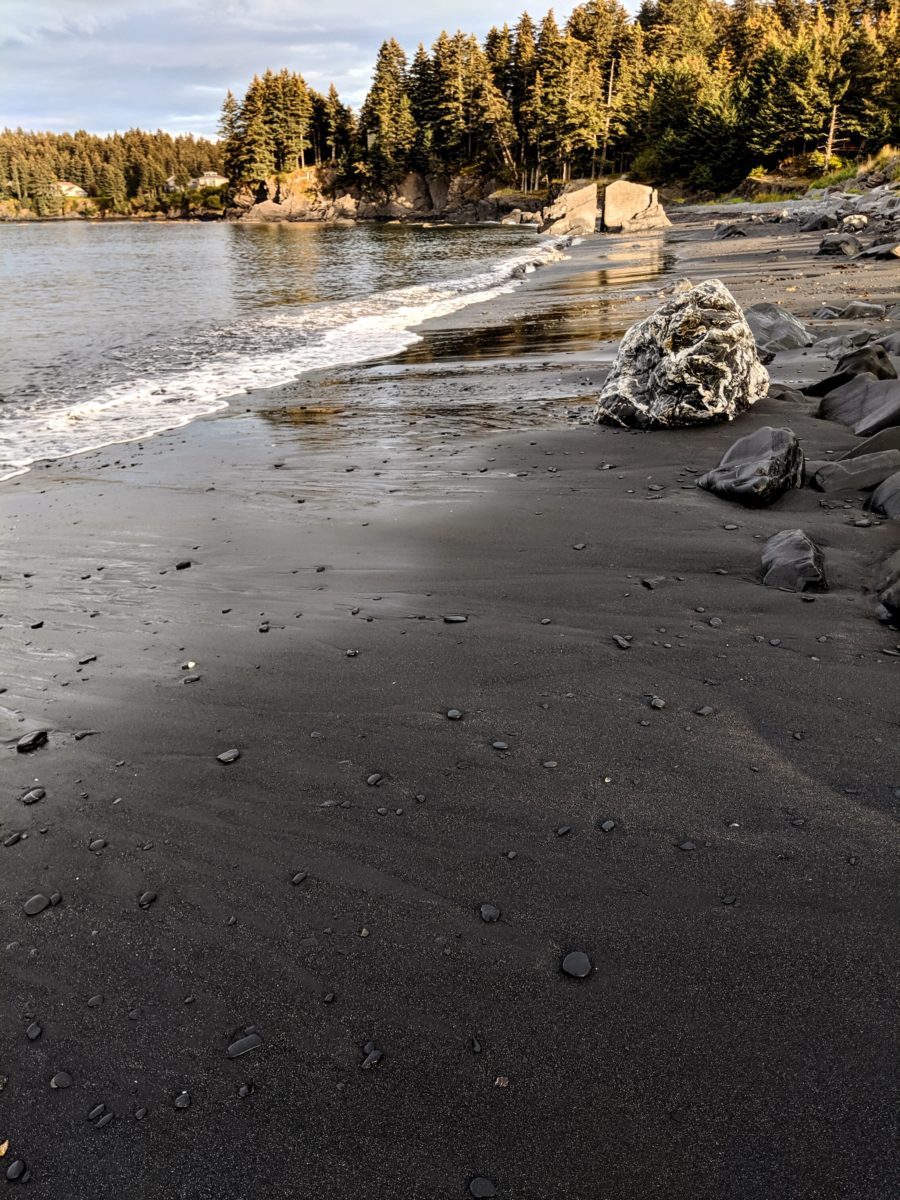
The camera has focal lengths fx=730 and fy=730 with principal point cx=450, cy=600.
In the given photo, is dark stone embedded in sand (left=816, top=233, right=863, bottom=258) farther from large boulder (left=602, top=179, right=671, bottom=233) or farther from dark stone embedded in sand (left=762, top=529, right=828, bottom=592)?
large boulder (left=602, top=179, right=671, bottom=233)

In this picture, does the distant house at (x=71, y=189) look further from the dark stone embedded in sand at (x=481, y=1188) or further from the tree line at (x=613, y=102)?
the dark stone embedded in sand at (x=481, y=1188)

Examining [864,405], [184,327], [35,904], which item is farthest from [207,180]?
[35,904]

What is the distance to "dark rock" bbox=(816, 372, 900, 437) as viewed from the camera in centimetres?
645

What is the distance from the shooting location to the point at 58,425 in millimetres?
9320

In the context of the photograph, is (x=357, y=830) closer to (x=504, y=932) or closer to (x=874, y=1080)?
(x=504, y=932)

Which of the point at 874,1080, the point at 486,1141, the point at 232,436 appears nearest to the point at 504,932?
the point at 486,1141

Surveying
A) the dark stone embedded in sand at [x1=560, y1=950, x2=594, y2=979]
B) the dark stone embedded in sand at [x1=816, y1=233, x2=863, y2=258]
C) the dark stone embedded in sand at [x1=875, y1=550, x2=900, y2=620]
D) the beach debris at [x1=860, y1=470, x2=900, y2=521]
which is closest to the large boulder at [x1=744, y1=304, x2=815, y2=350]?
the beach debris at [x1=860, y1=470, x2=900, y2=521]

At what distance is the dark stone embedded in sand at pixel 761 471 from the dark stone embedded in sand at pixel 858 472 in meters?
0.18

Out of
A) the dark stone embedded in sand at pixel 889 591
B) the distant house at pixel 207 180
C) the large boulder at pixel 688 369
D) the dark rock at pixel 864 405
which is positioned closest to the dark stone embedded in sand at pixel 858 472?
the dark rock at pixel 864 405

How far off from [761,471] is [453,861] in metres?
4.05

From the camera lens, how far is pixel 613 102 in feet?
274

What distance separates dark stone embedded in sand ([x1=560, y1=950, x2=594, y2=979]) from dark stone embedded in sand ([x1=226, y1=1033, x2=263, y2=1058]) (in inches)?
35.0

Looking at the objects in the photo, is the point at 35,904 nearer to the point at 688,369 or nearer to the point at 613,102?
the point at 688,369

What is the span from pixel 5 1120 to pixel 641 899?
73.6 inches
